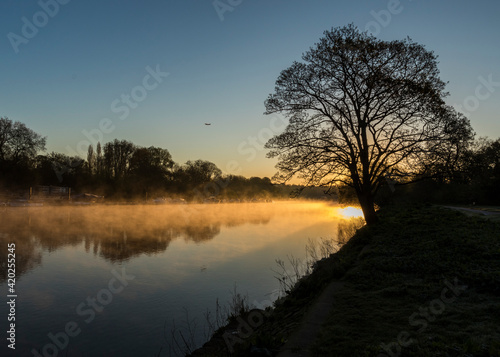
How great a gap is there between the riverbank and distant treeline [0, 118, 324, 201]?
31.0 meters

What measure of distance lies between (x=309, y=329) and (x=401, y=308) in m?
2.37

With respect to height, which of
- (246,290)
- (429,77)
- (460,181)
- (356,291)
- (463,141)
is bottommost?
(246,290)

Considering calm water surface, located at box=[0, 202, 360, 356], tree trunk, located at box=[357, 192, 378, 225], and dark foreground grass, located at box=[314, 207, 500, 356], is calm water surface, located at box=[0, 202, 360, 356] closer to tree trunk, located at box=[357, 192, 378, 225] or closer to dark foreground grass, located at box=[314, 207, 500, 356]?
dark foreground grass, located at box=[314, 207, 500, 356]

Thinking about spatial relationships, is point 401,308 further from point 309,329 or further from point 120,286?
point 120,286

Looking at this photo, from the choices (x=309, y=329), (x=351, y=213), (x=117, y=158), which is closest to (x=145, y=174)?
(x=117, y=158)

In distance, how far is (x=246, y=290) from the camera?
51.1ft

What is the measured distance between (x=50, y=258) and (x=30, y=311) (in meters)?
10.8

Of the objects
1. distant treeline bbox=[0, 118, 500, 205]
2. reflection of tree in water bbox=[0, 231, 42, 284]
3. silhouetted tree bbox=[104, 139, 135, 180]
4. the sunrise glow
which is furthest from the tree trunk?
silhouetted tree bbox=[104, 139, 135, 180]

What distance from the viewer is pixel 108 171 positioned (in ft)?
309

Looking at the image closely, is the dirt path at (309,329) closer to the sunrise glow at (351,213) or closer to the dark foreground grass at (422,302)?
the dark foreground grass at (422,302)

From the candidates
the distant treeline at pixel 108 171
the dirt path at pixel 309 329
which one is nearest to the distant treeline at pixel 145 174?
the distant treeline at pixel 108 171

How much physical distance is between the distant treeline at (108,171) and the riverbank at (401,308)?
30981 millimetres

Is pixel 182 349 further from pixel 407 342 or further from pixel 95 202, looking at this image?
pixel 95 202

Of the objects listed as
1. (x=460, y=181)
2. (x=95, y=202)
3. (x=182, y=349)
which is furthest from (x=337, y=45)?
(x=95, y=202)
